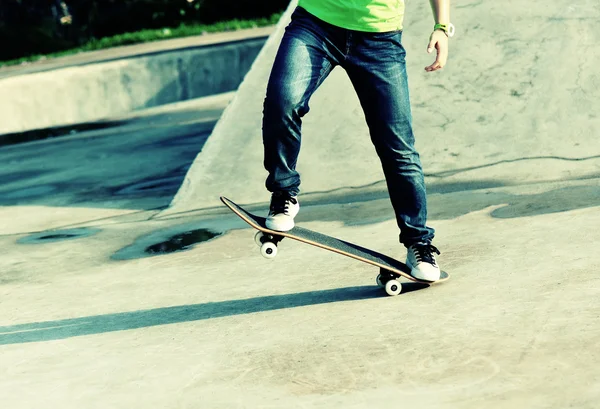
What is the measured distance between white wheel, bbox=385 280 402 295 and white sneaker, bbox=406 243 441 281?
83 millimetres

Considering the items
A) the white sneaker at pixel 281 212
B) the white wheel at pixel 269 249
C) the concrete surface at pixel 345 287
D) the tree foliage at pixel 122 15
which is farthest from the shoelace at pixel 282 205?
the tree foliage at pixel 122 15

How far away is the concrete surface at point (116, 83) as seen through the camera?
16.6 metres

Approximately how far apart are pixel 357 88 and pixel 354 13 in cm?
33

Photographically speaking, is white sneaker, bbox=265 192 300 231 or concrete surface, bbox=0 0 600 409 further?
white sneaker, bbox=265 192 300 231

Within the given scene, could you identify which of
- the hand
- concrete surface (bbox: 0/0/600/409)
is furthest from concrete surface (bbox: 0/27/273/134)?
the hand

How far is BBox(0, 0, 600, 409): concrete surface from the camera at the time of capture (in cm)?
337

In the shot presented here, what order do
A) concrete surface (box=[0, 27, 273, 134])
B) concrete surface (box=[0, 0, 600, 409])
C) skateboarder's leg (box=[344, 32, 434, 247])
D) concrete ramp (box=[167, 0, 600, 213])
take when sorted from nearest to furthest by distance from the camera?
concrete surface (box=[0, 0, 600, 409]), skateboarder's leg (box=[344, 32, 434, 247]), concrete ramp (box=[167, 0, 600, 213]), concrete surface (box=[0, 27, 273, 134])

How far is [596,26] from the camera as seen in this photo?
7473mm

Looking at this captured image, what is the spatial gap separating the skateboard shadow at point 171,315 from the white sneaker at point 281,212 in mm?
376

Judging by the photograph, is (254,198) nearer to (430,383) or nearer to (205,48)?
(430,383)

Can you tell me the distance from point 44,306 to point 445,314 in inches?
78.0

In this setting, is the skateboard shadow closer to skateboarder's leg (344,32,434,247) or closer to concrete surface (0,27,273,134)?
skateboarder's leg (344,32,434,247)

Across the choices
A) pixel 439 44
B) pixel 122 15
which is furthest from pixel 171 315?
pixel 122 15

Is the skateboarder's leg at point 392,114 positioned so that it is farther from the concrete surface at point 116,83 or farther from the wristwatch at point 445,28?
the concrete surface at point 116,83
